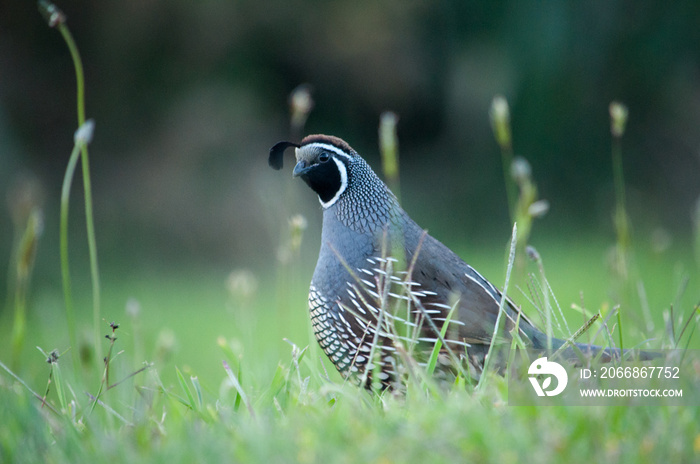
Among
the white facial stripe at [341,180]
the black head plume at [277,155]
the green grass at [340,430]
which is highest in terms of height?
the black head plume at [277,155]

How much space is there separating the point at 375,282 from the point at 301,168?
0.54m

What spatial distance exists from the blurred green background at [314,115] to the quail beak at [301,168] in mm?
4059

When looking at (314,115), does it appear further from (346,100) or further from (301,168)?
(301,168)

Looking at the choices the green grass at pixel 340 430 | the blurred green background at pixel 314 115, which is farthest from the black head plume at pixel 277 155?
the blurred green background at pixel 314 115

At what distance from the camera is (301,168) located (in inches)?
111

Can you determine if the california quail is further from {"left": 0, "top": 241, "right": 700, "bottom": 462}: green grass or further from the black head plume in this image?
{"left": 0, "top": 241, "right": 700, "bottom": 462}: green grass

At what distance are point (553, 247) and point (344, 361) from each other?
16.5 feet

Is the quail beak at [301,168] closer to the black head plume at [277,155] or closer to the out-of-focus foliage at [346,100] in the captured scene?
the black head plume at [277,155]

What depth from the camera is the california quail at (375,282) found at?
8.14ft

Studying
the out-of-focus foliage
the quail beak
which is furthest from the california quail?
the out-of-focus foliage

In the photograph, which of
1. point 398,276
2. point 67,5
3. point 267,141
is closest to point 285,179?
point 267,141

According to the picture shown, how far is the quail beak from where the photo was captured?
2.79 meters

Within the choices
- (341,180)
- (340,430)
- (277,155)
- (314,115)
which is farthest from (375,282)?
(314,115)

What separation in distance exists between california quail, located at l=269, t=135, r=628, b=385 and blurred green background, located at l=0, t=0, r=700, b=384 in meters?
4.06
